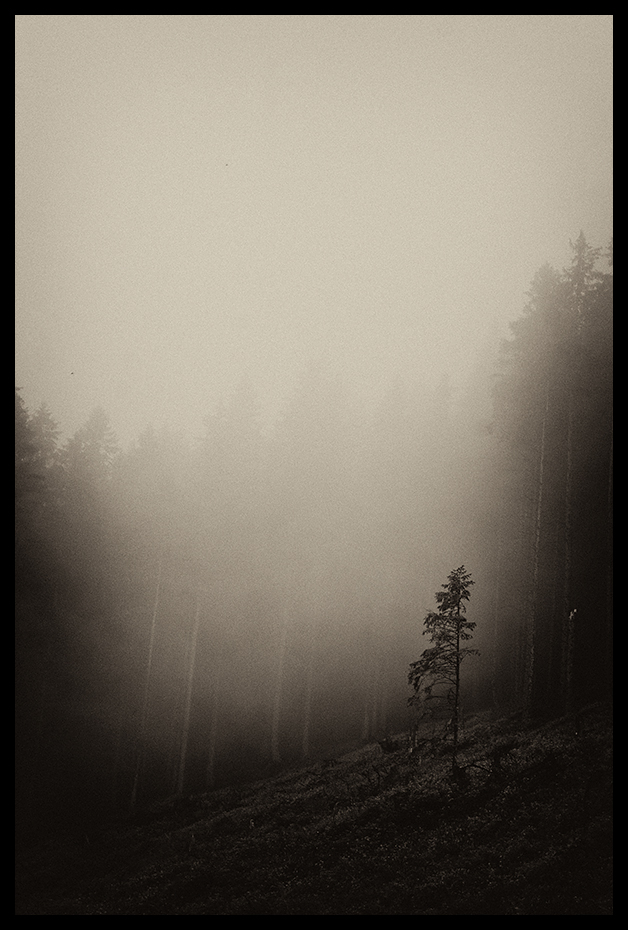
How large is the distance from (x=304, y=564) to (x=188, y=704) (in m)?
8.89

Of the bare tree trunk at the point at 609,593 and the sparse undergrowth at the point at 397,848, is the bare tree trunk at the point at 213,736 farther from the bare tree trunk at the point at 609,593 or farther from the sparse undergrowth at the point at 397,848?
the bare tree trunk at the point at 609,593

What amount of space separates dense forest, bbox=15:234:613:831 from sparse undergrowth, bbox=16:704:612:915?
2891mm

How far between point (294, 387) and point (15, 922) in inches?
945

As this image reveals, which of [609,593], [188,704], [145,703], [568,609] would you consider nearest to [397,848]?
[568,609]

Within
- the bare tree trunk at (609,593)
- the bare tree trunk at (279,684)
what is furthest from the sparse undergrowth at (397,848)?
the bare tree trunk at (279,684)

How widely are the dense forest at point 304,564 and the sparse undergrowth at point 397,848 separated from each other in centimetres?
289

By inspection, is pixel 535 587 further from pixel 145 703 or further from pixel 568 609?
pixel 145 703

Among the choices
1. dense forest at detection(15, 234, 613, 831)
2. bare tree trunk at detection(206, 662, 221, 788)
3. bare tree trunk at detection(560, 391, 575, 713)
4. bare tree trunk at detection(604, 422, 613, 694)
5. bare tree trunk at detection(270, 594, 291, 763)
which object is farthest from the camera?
bare tree trunk at detection(270, 594, 291, 763)

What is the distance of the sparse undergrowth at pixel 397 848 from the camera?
11125mm

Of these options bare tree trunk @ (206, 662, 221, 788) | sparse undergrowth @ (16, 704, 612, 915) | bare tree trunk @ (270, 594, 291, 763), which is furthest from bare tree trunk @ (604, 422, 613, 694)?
bare tree trunk @ (206, 662, 221, 788)

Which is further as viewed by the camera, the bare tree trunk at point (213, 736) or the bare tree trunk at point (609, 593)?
the bare tree trunk at point (213, 736)

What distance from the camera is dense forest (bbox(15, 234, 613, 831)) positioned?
19.4m

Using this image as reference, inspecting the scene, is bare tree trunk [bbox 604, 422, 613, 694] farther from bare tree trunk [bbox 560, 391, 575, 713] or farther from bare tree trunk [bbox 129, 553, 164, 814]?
bare tree trunk [bbox 129, 553, 164, 814]

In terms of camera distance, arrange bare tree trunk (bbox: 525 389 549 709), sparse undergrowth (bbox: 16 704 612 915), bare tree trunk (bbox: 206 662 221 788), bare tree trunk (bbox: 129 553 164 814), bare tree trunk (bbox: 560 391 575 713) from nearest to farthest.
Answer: sparse undergrowth (bbox: 16 704 612 915) → bare tree trunk (bbox: 560 391 575 713) → bare tree trunk (bbox: 525 389 549 709) → bare tree trunk (bbox: 129 553 164 814) → bare tree trunk (bbox: 206 662 221 788)
